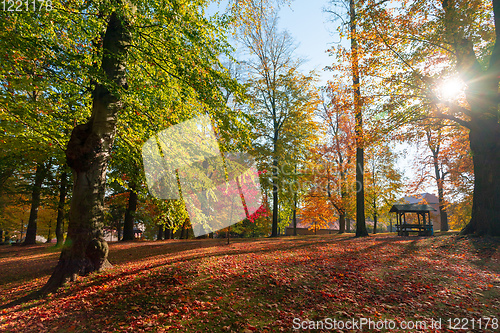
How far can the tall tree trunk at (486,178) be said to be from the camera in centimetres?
925

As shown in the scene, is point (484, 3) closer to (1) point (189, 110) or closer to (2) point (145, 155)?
(1) point (189, 110)

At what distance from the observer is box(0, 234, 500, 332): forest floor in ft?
12.5

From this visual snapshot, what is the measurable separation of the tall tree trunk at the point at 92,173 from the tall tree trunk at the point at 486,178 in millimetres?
13268

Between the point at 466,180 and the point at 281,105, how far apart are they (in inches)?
589

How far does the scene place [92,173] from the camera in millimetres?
5715

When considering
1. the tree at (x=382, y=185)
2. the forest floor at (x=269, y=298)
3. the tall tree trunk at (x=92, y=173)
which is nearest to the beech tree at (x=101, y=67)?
the tall tree trunk at (x=92, y=173)

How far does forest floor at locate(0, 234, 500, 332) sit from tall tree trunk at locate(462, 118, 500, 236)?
3.40m

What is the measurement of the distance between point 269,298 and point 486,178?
1067cm

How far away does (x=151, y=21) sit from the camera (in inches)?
258

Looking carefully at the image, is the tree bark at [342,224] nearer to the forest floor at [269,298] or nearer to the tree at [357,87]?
the tree at [357,87]

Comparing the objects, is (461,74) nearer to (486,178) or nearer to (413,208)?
(486,178)

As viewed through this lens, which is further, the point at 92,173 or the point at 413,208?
the point at 413,208

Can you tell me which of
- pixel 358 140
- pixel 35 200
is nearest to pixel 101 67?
pixel 358 140

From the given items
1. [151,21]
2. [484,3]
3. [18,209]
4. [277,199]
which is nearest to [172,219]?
[151,21]
